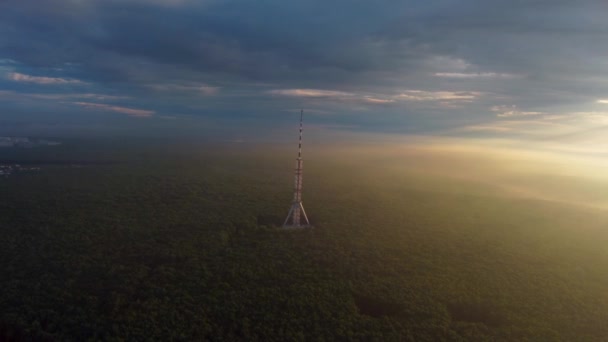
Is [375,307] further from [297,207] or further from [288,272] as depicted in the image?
[297,207]

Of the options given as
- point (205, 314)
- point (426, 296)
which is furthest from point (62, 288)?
point (426, 296)

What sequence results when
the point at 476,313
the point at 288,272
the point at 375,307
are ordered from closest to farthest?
the point at 476,313 < the point at 375,307 < the point at 288,272

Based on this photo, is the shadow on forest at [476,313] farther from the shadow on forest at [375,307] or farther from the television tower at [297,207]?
the television tower at [297,207]

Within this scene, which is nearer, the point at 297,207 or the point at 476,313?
the point at 476,313

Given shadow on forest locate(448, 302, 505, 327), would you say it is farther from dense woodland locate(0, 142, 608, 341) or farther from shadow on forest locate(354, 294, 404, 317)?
shadow on forest locate(354, 294, 404, 317)

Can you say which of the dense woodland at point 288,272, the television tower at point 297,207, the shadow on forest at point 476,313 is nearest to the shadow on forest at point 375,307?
the dense woodland at point 288,272

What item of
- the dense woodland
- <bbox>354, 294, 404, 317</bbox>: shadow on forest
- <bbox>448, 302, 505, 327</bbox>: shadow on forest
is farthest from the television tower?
<bbox>448, 302, 505, 327</bbox>: shadow on forest

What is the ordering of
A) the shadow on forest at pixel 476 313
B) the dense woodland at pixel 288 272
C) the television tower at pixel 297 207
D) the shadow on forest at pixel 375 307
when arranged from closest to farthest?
the dense woodland at pixel 288 272 → the shadow on forest at pixel 476 313 → the shadow on forest at pixel 375 307 → the television tower at pixel 297 207

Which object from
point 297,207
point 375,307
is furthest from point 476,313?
point 297,207

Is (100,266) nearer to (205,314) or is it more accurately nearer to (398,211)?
(205,314)
